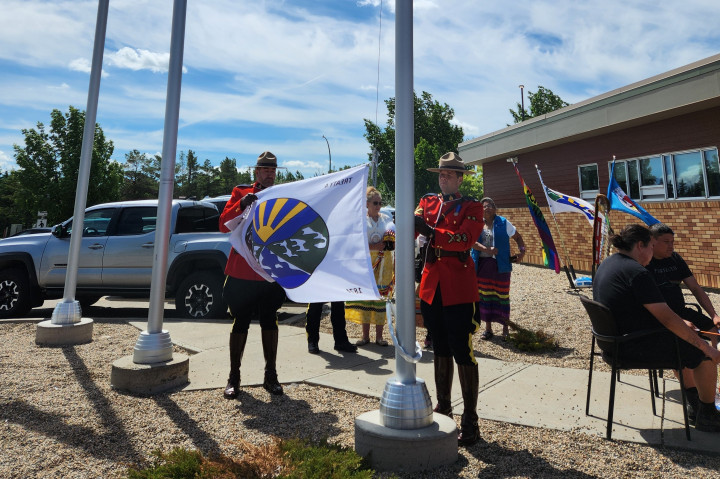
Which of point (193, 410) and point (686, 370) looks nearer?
point (686, 370)

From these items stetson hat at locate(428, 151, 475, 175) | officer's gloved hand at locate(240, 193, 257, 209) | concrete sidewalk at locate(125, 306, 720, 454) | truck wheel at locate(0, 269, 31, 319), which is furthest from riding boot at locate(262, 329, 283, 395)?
truck wheel at locate(0, 269, 31, 319)

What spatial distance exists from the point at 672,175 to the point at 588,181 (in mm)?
2777

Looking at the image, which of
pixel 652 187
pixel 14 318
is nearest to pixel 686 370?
pixel 14 318

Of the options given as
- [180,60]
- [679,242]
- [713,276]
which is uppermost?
[180,60]

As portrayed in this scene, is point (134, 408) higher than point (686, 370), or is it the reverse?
point (686, 370)

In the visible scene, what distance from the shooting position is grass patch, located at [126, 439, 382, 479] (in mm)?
2467

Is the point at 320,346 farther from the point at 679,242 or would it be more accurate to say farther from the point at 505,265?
the point at 679,242

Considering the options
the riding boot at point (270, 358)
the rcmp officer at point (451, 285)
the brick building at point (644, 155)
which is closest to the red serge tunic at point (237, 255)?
the riding boot at point (270, 358)

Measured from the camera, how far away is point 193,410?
4020 millimetres

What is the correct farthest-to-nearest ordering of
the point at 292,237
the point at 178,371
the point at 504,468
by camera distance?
the point at 178,371 < the point at 292,237 < the point at 504,468

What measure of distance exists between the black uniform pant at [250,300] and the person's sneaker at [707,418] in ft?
11.3

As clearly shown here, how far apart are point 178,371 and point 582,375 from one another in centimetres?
395

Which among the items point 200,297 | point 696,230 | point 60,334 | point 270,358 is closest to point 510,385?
point 270,358

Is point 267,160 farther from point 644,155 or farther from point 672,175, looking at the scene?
point 644,155
